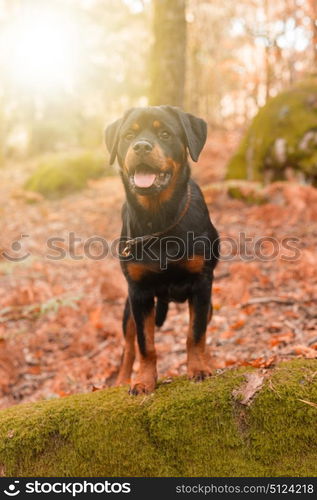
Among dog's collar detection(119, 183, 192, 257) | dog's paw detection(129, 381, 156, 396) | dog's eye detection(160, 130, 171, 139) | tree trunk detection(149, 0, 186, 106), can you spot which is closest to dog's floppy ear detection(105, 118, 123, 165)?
dog's eye detection(160, 130, 171, 139)

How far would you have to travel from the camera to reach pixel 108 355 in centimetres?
489

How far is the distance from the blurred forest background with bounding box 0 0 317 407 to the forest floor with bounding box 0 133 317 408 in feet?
0.07

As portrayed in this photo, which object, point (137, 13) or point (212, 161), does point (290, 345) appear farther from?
point (137, 13)

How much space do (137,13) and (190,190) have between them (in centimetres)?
1607

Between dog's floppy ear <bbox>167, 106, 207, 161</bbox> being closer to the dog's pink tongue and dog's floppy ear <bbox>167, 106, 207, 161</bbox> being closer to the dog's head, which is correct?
the dog's head

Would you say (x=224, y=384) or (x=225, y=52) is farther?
(x=225, y=52)

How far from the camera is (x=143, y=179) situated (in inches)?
116

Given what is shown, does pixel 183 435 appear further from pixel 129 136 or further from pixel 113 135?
pixel 113 135

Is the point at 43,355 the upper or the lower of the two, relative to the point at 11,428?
lower

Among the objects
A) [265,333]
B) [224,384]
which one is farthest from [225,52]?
[224,384]

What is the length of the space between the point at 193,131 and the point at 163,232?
2.36 feet

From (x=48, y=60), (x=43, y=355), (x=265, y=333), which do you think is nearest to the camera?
(x=265, y=333)

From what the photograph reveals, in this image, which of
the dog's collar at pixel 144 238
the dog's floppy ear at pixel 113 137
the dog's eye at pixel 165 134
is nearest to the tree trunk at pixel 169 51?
the dog's floppy ear at pixel 113 137

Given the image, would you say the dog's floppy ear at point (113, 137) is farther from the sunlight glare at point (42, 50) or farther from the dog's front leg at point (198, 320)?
the sunlight glare at point (42, 50)
